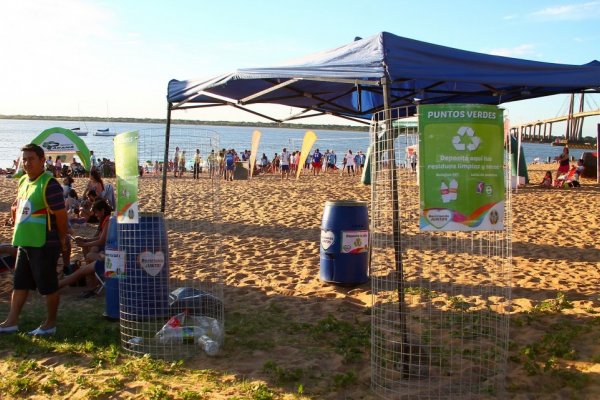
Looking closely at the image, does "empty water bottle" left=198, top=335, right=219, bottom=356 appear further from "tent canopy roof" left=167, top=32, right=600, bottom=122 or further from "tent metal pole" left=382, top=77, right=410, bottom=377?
"tent canopy roof" left=167, top=32, right=600, bottom=122

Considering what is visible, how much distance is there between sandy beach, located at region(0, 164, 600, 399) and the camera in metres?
4.35

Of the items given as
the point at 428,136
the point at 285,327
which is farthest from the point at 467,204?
the point at 285,327

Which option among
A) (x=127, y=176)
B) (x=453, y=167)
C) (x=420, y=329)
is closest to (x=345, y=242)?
(x=420, y=329)

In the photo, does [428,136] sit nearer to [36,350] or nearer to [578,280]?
[36,350]

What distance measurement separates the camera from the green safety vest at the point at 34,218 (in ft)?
16.2

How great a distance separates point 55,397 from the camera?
3865 mm

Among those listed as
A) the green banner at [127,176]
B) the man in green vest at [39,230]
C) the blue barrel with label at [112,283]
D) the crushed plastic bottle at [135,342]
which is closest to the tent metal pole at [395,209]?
the green banner at [127,176]

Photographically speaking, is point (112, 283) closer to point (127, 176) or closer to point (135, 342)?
point (135, 342)

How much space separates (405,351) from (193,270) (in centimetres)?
399

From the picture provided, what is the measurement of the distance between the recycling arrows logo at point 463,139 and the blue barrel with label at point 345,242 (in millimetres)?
2988

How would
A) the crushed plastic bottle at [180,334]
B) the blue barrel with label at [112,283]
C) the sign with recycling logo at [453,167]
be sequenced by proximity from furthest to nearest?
1. the blue barrel with label at [112,283]
2. the crushed plastic bottle at [180,334]
3. the sign with recycling logo at [453,167]

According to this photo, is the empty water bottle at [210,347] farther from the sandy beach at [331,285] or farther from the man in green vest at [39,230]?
the man in green vest at [39,230]

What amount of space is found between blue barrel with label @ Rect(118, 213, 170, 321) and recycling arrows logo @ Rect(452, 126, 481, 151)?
8.92 ft

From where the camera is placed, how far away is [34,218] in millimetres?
4961
